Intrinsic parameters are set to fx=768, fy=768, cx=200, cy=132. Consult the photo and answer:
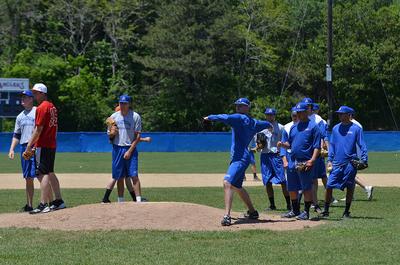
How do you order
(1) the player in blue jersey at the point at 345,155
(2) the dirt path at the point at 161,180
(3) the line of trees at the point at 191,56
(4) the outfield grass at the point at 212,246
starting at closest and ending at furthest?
(4) the outfield grass at the point at 212,246, (1) the player in blue jersey at the point at 345,155, (2) the dirt path at the point at 161,180, (3) the line of trees at the point at 191,56

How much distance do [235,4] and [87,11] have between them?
34.9ft

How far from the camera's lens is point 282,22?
54.7 metres

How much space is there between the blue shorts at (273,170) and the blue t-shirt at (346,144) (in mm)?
1877

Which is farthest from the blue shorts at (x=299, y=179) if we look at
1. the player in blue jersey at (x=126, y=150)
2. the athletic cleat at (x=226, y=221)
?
the player in blue jersey at (x=126, y=150)

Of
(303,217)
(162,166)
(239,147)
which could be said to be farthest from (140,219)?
(162,166)

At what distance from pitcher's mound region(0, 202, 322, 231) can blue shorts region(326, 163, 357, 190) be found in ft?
3.87

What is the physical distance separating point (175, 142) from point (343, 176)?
31.1 m

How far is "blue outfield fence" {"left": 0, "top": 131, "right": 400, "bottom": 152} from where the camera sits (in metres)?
42.5

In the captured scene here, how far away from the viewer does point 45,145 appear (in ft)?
39.8

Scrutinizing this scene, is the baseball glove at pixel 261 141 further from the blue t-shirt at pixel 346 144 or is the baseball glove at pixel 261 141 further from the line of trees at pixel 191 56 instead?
the line of trees at pixel 191 56

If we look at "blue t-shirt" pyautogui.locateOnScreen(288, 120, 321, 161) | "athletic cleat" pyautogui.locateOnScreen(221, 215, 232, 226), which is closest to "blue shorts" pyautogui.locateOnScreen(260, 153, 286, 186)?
"blue t-shirt" pyautogui.locateOnScreen(288, 120, 321, 161)

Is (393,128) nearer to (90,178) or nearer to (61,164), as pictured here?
(61,164)

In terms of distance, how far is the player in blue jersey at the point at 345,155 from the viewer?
12.3 metres

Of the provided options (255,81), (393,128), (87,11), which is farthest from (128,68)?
(393,128)
